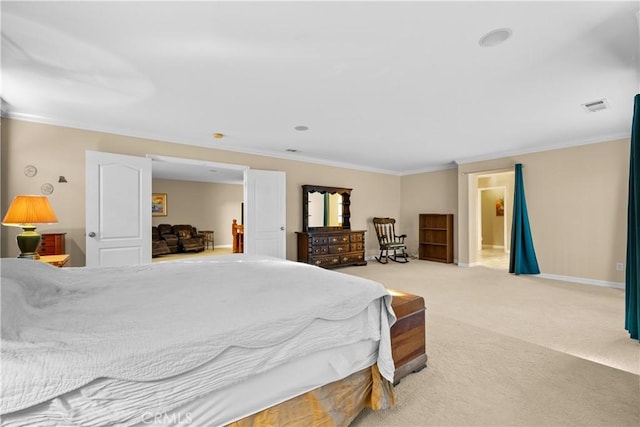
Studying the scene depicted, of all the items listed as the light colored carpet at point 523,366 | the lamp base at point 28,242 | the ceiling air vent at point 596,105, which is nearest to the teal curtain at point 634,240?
the light colored carpet at point 523,366

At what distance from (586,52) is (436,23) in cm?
132

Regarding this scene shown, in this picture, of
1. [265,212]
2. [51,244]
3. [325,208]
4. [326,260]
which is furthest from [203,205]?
[51,244]

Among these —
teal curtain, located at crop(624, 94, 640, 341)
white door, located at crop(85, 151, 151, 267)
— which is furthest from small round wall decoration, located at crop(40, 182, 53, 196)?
teal curtain, located at crop(624, 94, 640, 341)

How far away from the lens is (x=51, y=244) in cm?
344

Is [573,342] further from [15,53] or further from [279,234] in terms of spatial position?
[15,53]

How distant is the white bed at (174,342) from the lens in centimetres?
86

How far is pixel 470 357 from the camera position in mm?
2271

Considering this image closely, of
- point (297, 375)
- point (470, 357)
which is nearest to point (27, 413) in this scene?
point (297, 375)

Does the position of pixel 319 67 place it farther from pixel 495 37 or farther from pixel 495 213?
pixel 495 213

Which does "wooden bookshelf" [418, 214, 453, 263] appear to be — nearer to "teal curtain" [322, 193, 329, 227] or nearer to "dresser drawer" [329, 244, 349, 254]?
"dresser drawer" [329, 244, 349, 254]

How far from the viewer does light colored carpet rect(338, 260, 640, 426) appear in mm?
1625

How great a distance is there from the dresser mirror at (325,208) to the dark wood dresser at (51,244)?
3.77m

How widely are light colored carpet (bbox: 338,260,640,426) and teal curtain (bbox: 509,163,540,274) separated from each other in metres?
1.24

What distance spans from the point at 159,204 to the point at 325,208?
5670 mm
